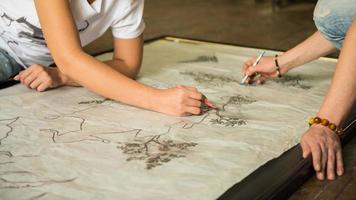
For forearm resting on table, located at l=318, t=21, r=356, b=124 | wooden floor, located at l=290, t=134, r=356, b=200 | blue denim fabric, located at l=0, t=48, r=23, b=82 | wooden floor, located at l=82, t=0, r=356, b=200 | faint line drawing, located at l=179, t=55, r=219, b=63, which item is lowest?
wooden floor, located at l=82, t=0, r=356, b=200

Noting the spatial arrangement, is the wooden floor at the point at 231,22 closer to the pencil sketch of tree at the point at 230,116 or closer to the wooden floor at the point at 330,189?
the pencil sketch of tree at the point at 230,116

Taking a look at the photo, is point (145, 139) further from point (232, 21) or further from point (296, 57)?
point (232, 21)

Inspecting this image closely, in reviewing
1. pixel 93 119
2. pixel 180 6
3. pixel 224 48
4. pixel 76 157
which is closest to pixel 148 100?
pixel 93 119

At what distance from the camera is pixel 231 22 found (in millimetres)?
2588

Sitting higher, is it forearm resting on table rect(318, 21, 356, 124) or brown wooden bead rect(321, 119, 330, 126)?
forearm resting on table rect(318, 21, 356, 124)

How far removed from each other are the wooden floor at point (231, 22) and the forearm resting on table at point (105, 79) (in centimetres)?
92

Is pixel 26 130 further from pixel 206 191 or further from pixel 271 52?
pixel 271 52

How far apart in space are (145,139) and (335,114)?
13.4 inches

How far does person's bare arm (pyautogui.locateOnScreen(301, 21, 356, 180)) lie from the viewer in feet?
2.56

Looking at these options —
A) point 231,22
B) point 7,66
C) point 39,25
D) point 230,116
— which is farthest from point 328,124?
point 231,22

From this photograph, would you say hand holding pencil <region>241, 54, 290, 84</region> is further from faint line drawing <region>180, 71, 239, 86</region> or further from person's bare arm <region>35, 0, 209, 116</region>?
person's bare arm <region>35, 0, 209, 116</region>

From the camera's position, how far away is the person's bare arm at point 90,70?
0.99 m

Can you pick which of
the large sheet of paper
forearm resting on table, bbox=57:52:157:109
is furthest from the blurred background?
forearm resting on table, bbox=57:52:157:109

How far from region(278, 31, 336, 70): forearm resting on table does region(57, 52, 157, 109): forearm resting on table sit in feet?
1.32
